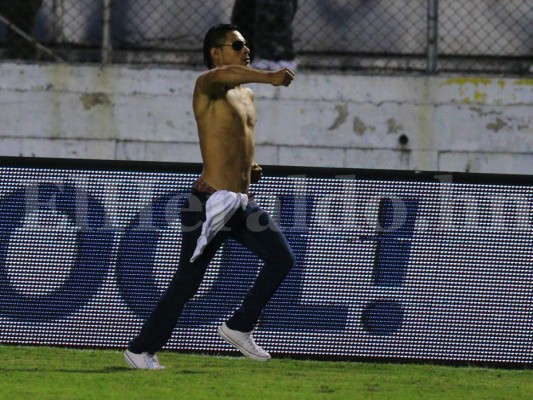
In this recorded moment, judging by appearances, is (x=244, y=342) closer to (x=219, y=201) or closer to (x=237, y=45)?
(x=219, y=201)

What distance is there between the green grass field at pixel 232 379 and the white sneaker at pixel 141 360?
47 millimetres

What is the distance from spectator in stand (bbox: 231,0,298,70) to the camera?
1039 centimetres

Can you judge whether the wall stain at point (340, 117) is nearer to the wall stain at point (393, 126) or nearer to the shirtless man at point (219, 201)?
the wall stain at point (393, 126)

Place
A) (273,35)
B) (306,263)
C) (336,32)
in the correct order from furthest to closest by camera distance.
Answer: (336,32) < (273,35) < (306,263)

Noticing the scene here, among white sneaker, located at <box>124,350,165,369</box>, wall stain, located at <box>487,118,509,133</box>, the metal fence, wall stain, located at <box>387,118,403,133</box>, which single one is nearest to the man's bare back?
white sneaker, located at <box>124,350,165,369</box>

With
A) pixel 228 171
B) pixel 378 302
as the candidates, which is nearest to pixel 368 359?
pixel 378 302

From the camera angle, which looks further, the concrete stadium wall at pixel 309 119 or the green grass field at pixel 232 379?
the concrete stadium wall at pixel 309 119

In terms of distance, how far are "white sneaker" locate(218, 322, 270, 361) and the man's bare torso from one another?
748mm

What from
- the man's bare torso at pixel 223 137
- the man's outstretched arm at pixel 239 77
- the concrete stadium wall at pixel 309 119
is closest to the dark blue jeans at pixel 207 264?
the man's bare torso at pixel 223 137

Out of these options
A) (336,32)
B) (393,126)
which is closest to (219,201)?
(393,126)

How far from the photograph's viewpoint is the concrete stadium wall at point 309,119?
10461 mm

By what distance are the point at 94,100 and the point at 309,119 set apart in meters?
1.77

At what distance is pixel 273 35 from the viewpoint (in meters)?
10.5

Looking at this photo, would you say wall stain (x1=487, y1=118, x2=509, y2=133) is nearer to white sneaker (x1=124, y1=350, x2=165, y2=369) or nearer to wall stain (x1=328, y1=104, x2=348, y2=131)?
wall stain (x1=328, y1=104, x2=348, y2=131)
